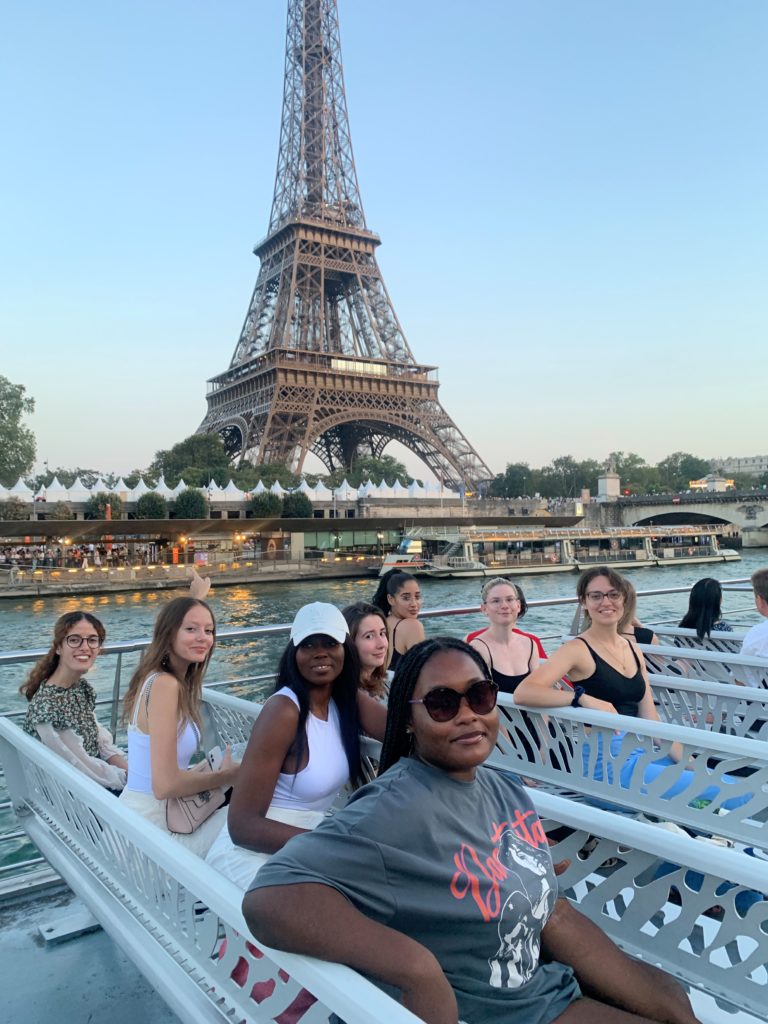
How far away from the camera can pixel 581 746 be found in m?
2.38

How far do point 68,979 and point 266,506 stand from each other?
36.2 m

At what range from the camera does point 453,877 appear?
1176mm

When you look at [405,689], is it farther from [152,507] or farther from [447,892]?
[152,507]

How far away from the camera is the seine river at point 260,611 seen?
13.8m

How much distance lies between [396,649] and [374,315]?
160 feet

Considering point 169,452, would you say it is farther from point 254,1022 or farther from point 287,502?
point 254,1022

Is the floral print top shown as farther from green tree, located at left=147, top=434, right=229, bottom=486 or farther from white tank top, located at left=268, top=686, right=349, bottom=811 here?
green tree, located at left=147, top=434, right=229, bottom=486

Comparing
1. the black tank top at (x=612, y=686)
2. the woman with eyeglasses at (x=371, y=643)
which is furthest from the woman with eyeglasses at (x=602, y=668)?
the woman with eyeglasses at (x=371, y=643)

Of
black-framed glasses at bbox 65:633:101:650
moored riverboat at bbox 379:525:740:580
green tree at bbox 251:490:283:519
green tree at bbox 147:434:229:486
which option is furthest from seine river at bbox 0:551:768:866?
green tree at bbox 147:434:229:486

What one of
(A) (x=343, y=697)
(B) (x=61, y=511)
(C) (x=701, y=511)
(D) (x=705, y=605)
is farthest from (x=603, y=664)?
(C) (x=701, y=511)

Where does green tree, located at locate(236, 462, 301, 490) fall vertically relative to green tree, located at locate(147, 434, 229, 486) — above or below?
below

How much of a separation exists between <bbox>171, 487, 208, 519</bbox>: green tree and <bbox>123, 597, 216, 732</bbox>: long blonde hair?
116 feet

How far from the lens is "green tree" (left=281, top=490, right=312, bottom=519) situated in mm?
38938

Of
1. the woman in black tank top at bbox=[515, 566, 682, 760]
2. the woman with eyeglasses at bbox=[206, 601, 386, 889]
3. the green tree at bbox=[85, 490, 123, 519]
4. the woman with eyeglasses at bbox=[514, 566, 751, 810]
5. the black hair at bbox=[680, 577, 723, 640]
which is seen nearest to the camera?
the woman with eyeglasses at bbox=[206, 601, 386, 889]
